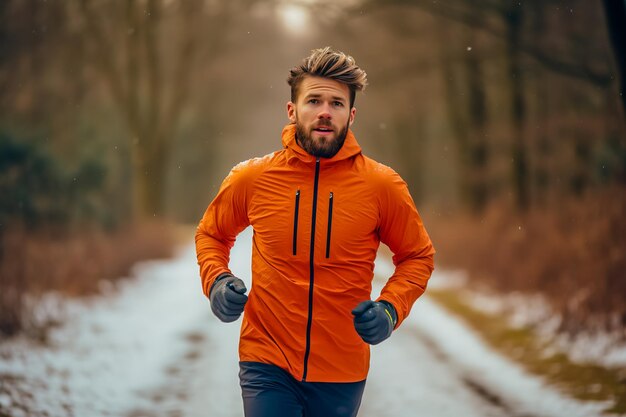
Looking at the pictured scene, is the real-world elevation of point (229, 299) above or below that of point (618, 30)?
below

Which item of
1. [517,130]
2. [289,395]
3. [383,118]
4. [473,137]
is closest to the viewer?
[289,395]

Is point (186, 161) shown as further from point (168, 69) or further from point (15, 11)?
point (15, 11)

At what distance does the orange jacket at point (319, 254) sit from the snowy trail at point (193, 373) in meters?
3.73

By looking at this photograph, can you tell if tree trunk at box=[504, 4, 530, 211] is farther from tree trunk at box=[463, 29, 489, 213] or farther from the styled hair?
the styled hair

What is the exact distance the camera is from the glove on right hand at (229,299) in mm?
3467

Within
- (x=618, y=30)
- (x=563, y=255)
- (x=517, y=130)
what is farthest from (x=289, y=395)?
(x=517, y=130)

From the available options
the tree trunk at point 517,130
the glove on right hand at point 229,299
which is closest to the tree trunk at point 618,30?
the glove on right hand at point 229,299

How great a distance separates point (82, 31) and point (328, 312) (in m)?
18.4

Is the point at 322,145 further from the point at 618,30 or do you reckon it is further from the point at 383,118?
the point at 383,118

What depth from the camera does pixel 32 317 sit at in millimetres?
10148

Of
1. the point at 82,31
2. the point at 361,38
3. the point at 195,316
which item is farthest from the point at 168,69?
the point at 195,316

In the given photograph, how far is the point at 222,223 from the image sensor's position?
12.8 ft

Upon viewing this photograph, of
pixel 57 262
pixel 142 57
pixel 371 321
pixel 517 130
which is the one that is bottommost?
pixel 371 321

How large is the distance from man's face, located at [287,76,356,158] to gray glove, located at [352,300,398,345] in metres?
0.67
